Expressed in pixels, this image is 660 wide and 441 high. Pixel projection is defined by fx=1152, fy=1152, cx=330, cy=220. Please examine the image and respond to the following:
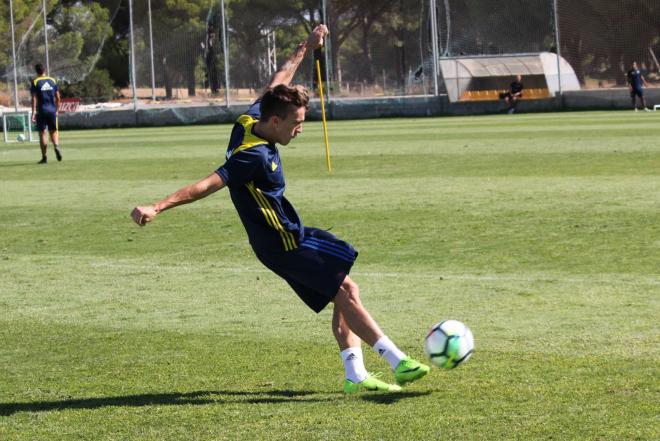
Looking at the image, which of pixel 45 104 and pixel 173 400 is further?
pixel 45 104

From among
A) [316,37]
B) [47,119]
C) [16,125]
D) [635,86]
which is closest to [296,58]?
[316,37]

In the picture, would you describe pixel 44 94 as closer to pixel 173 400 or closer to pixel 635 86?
pixel 173 400

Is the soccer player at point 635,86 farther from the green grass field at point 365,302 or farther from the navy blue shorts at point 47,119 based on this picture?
the navy blue shorts at point 47,119

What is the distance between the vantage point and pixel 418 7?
44.8 metres

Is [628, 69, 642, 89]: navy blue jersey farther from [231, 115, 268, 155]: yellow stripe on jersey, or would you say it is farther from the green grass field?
[231, 115, 268, 155]: yellow stripe on jersey

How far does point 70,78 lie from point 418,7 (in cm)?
1461

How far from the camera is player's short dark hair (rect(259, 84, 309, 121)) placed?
5.86 m

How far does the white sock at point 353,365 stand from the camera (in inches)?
237

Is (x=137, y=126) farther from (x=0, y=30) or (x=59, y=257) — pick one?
(x=59, y=257)

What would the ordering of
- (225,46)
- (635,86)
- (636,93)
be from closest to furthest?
(635,86) → (636,93) → (225,46)

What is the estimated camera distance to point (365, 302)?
335 inches

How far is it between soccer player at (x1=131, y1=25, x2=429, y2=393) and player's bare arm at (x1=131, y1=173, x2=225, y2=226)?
6 cm

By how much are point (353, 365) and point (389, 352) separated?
0.20m

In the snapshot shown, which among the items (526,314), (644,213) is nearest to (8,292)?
(526,314)
